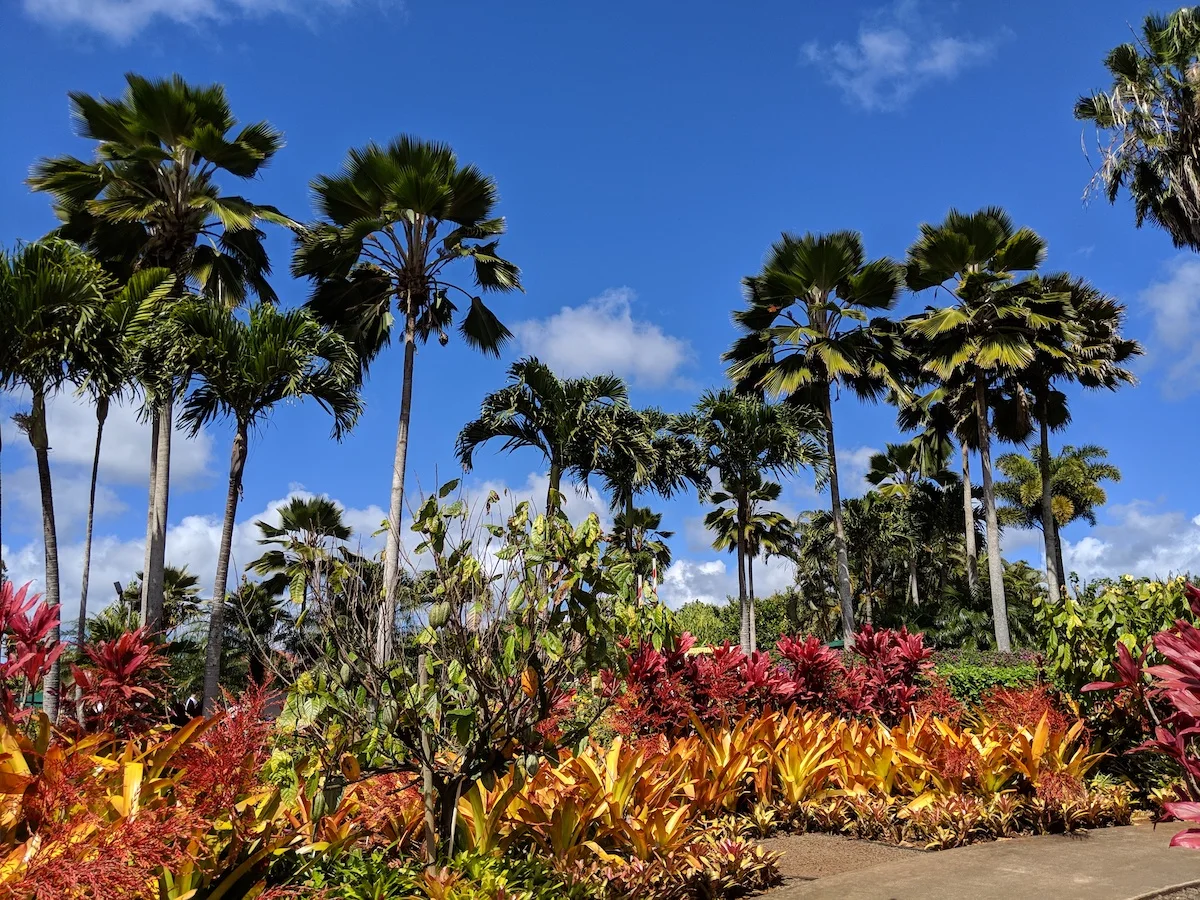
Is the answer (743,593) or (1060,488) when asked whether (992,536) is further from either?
(1060,488)

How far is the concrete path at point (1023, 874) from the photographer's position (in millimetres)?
4277

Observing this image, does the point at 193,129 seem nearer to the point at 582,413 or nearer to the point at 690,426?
the point at 582,413

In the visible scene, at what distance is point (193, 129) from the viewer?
43.3 ft

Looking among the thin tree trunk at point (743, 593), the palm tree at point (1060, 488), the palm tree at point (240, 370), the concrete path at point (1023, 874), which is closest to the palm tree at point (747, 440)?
the thin tree trunk at point (743, 593)

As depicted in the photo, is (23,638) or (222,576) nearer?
(23,638)

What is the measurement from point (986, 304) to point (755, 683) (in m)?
14.3

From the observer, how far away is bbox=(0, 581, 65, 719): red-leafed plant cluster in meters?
3.38

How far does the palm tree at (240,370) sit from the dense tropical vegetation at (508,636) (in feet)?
0.21

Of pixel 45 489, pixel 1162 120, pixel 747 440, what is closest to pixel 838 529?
pixel 747 440

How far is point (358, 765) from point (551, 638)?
1303 millimetres

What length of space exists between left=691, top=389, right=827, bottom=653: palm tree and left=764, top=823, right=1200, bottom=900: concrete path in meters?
15.1

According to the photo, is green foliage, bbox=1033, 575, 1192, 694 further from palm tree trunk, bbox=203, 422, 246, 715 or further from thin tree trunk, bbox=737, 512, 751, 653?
thin tree trunk, bbox=737, 512, 751, 653

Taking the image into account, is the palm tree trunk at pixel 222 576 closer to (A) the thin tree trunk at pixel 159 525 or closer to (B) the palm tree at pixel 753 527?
(A) the thin tree trunk at pixel 159 525

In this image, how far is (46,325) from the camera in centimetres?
982
